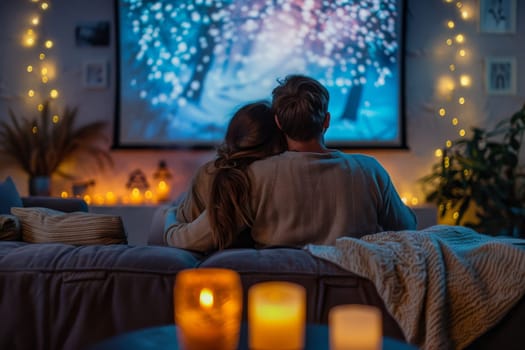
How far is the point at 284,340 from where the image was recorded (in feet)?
2.45

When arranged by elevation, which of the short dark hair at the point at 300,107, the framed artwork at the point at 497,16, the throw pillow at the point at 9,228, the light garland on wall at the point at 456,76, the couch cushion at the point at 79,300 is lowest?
the couch cushion at the point at 79,300

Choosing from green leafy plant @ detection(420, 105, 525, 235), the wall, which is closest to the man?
green leafy plant @ detection(420, 105, 525, 235)

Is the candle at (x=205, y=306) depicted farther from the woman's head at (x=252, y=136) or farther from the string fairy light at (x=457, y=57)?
the string fairy light at (x=457, y=57)

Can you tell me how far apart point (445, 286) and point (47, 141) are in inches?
146

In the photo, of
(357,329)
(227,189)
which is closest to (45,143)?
(227,189)

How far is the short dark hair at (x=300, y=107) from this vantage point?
1.88 metres

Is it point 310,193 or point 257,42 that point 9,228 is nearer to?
point 310,193

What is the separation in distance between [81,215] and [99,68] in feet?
9.86

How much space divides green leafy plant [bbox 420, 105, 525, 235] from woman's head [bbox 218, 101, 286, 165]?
8.01 feet


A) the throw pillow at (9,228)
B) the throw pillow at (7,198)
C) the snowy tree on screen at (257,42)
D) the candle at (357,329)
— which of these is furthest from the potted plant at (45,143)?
the candle at (357,329)

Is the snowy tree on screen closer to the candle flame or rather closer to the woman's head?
the woman's head

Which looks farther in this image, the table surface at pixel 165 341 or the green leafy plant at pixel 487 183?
the green leafy plant at pixel 487 183

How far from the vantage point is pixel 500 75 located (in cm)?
447

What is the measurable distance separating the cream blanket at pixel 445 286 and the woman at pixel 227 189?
0.47 m
